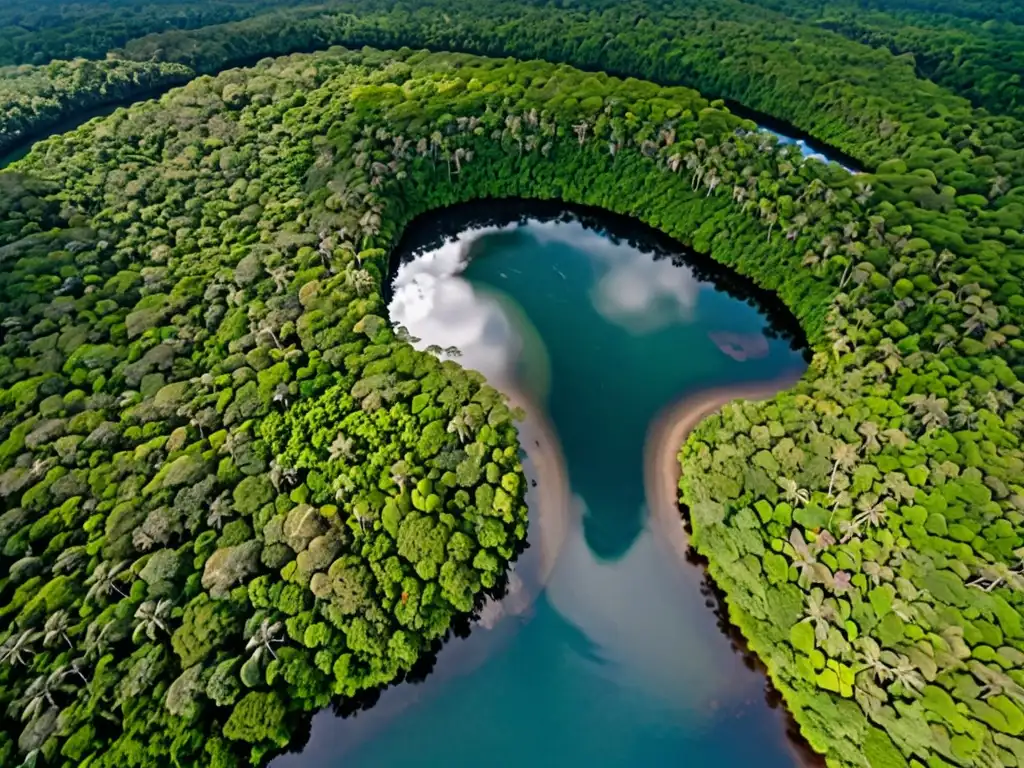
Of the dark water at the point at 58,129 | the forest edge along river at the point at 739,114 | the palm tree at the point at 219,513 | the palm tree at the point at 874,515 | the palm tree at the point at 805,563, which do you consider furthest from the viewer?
the forest edge along river at the point at 739,114

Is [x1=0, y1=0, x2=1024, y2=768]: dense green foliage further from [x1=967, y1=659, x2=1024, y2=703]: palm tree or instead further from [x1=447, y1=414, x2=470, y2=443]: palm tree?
[x1=447, y1=414, x2=470, y2=443]: palm tree

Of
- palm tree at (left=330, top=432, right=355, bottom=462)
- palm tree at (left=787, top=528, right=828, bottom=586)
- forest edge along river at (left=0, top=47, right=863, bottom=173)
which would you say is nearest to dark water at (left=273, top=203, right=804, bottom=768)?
palm tree at (left=787, top=528, right=828, bottom=586)

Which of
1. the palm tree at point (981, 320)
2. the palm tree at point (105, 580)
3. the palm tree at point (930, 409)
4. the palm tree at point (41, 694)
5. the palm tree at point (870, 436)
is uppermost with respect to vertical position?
the palm tree at point (981, 320)

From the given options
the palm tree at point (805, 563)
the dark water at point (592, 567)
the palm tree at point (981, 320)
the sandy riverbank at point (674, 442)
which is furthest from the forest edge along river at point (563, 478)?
the palm tree at point (981, 320)

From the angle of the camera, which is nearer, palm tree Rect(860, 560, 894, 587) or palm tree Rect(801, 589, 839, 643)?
palm tree Rect(801, 589, 839, 643)

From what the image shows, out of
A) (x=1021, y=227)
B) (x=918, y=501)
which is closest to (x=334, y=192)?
(x=918, y=501)

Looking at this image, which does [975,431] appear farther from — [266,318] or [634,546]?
Answer: [266,318]

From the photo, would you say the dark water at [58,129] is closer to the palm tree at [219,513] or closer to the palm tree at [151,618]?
the palm tree at [219,513]
